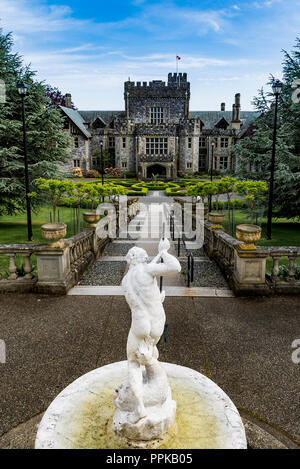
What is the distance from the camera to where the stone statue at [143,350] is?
2.82 metres

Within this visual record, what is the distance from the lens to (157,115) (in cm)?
5847

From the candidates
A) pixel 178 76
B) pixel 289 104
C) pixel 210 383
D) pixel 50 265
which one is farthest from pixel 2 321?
pixel 178 76

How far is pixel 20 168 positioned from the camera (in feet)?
54.0

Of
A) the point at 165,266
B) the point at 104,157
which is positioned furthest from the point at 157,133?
the point at 165,266

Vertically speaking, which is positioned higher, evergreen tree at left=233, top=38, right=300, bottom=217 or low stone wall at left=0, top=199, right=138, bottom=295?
evergreen tree at left=233, top=38, right=300, bottom=217

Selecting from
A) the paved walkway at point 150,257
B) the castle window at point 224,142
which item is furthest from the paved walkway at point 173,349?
the castle window at point 224,142

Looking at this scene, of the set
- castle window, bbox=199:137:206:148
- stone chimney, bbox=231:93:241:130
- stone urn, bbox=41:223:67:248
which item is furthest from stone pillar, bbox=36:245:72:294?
stone chimney, bbox=231:93:241:130

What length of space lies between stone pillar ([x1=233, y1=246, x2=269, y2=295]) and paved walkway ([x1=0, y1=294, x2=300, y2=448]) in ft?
0.99

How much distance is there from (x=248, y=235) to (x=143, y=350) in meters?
5.19

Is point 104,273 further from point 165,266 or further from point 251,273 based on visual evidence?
point 165,266

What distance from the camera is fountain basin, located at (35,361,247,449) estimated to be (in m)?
2.95

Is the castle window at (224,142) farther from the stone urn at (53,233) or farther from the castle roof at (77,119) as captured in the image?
the stone urn at (53,233)

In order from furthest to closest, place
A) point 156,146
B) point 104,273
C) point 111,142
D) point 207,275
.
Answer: point 111,142 < point 156,146 < point 104,273 < point 207,275

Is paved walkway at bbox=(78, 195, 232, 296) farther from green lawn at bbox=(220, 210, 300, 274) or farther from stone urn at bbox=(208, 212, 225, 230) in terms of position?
green lawn at bbox=(220, 210, 300, 274)
